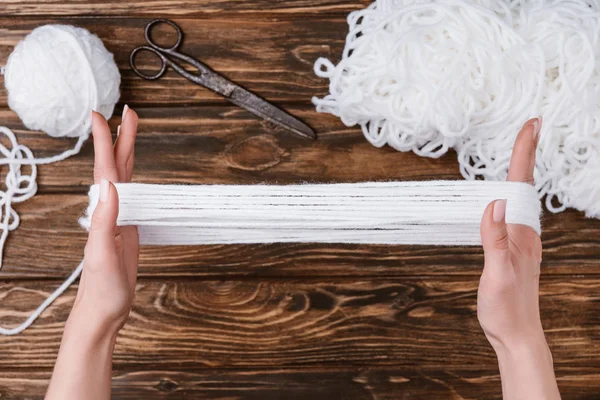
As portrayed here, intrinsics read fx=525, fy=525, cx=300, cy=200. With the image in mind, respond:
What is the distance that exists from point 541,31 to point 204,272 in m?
0.70

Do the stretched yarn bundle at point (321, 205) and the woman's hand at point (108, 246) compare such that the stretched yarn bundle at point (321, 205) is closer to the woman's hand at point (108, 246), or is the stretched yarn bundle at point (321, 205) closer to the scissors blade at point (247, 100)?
the woman's hand at point (108, 246)

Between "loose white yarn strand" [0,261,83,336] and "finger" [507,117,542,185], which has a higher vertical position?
"finger" [507,117,542,185]

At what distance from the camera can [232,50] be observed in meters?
0.94

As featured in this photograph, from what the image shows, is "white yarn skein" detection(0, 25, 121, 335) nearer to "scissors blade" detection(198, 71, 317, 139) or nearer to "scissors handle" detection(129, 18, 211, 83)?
"scissors handle" detection(129, 18, 211, 83)

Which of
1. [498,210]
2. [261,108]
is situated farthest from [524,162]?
[261,108]

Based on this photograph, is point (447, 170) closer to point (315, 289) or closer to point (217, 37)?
point (315, 289)

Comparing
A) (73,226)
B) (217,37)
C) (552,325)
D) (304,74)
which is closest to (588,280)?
(552,325)

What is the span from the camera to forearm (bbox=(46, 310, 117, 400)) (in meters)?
0.65

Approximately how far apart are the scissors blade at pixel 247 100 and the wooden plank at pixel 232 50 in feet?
0.11

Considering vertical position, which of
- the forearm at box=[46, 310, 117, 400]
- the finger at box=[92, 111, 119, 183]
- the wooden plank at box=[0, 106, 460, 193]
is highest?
the wooden plank at box=[0, 106, 460, 193]

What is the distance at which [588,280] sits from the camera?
0.94 m

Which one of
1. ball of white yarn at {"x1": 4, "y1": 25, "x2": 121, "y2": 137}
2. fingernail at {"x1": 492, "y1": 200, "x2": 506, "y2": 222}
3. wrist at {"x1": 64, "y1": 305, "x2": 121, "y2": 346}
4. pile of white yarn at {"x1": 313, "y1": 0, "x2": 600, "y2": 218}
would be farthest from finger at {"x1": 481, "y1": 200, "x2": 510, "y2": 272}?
ball of white yarn at {"x1": 4, "y1": 25, "x2": 121, "y2": 137}

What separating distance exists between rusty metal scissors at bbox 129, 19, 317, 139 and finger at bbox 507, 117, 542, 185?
0.35 metres

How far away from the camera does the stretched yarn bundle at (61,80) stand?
830 millimetres
